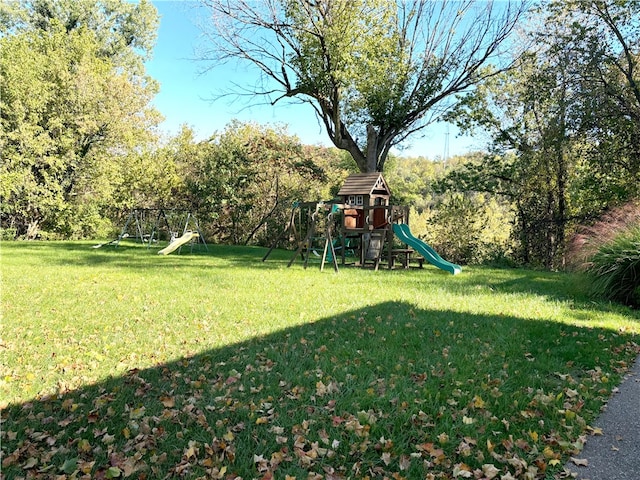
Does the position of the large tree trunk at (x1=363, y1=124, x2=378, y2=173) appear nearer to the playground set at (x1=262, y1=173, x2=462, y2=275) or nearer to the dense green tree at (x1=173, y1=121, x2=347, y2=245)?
the playground set at (x1=262, y1=173, x2=462, y2=275)

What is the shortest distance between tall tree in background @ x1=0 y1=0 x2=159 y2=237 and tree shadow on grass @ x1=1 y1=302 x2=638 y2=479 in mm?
17837

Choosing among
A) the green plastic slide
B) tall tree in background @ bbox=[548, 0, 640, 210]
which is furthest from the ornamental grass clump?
tall tree in background @ bbox=[548, 0, 640, 210]

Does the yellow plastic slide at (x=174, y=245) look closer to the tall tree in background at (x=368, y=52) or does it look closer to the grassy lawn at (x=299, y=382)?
the tall tree in background at (x=368, y=52)

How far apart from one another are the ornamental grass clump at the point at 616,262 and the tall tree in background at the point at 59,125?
1924 cm

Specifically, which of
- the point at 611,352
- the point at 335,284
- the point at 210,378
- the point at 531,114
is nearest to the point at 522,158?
the point at 531,114

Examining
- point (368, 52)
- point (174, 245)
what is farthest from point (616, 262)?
point (174, 245)

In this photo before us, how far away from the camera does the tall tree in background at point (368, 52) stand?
43.9ft

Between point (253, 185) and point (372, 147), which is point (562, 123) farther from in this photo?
point (253, 185)

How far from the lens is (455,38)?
15148 millimetres

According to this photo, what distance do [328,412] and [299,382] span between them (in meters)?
0.55

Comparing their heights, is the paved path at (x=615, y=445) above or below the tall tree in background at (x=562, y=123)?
below

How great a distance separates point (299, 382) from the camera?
347 cm

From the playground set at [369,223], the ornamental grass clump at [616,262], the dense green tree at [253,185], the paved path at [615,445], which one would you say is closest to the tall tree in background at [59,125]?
the dense green tree at [253,185]

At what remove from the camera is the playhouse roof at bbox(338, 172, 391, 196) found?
480 inches
